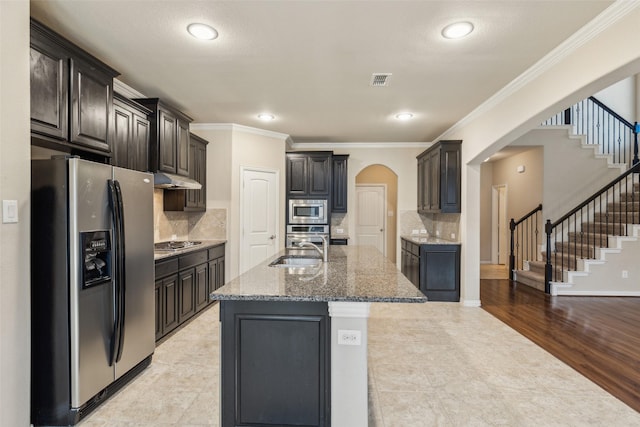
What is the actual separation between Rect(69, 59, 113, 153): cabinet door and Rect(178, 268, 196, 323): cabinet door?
5.27 ft

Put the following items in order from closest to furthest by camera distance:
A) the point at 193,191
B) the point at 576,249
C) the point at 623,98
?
the point at 193,191, the point at 576,249, the point at 623,98

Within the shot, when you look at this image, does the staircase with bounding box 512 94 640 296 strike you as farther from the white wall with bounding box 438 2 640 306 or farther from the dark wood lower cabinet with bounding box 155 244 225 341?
the dark wood lower cabinet with bounding box 155 244 225 341

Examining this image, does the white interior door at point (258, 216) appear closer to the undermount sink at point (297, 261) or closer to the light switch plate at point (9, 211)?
the undermount sink at point (297, 261)

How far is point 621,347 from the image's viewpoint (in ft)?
10.7

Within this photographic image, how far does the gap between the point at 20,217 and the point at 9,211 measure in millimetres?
82

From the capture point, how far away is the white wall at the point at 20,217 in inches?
70.3

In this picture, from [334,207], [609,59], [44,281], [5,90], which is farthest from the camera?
[334,207]

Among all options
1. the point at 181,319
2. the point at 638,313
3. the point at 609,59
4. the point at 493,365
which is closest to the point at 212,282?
the point at 181,319

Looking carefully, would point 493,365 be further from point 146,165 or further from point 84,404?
point 146,165

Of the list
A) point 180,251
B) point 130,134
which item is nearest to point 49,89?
point 130,134

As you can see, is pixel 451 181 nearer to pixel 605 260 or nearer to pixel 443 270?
pixel 443 270

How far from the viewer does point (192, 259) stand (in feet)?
12.7

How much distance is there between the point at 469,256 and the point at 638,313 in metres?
2.19

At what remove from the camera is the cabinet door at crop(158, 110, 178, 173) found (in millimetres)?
3562
